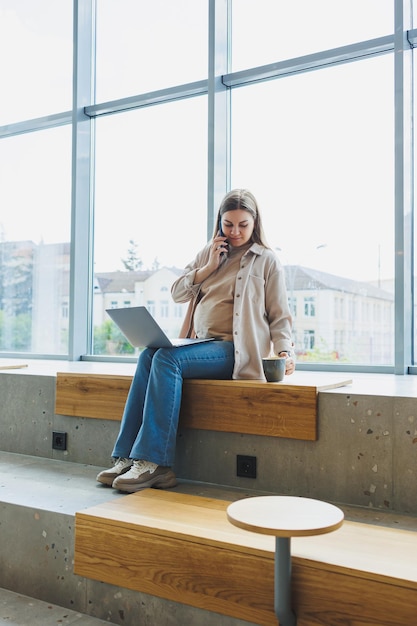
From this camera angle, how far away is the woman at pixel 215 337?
6.75 ft

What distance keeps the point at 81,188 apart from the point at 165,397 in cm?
243

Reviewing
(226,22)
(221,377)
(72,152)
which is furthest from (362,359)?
(72,152)

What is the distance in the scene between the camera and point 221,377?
232 cm

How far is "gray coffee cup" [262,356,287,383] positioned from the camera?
216 centimetres

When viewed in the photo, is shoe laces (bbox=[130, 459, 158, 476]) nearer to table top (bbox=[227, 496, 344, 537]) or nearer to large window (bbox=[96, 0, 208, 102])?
table top (bbox=[227, 496, 344, 537])

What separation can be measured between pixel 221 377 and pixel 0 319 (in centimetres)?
278

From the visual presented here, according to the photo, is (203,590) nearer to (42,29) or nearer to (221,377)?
(221,377)

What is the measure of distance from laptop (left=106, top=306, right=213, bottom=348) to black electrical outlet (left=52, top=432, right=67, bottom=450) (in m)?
0.68

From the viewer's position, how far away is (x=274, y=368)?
2158 mm

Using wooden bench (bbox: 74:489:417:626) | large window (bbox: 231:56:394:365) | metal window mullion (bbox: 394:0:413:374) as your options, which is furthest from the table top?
large window (bbox: 231:56:394:365)

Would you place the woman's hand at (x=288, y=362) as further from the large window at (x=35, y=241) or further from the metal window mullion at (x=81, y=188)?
the large window at (x=35, y=241)

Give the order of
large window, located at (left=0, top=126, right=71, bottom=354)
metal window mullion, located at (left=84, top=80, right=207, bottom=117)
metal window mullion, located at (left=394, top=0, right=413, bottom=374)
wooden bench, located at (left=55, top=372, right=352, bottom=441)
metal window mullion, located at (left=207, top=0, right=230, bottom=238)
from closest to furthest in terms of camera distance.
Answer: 1. wooden bench, located at (left=55, top=372, right=352, bottom=441)
2. metal window mullion, located at (left=394, top=0, right=413, bottom=374)
3. metal window mullion, located at (left=207, top=0, right=230, bottom=238)
4. metal window mullion, located at (left=84, top=80, right=207, bottom=117)
5. large window, located at (left=0, top=126, right=71, bottom=354)

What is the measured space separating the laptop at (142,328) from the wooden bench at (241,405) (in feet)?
0.64

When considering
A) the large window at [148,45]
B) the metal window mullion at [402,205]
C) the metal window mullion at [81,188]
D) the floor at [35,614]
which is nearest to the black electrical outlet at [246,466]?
the floor at [35,614]
